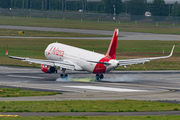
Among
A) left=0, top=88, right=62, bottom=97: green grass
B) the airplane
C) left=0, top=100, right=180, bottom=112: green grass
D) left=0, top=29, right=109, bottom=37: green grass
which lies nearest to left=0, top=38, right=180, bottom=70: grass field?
left=0, top=29, right=109, bottom=37: green grass

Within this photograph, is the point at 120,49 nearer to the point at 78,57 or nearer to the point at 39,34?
the point at 39,34

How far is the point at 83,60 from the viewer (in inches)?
2297

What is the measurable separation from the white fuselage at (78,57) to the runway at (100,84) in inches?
86.6

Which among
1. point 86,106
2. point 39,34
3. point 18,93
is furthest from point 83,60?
point 39,34

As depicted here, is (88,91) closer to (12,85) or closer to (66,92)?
(66,92)

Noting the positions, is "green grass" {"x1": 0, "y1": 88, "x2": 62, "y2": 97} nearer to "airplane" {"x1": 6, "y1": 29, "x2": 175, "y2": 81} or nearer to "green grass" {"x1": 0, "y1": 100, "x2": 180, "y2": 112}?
"green grass" {"x1": 0, "y1": 100, "x2": 180, "y2": 112}

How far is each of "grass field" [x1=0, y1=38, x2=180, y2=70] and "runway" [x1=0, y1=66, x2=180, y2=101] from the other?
8.34 meters

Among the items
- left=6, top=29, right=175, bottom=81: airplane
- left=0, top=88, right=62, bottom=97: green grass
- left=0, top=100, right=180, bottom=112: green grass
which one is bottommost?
left=0, top=88, right=62, bottom=97: green grass

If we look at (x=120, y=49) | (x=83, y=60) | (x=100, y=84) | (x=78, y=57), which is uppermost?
(x=78, y=57)

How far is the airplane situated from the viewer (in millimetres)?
54781

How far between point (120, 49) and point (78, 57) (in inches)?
1722

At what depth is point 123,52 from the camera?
313 feet

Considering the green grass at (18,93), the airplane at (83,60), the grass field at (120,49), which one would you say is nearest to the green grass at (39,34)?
the grass field at (120,49)

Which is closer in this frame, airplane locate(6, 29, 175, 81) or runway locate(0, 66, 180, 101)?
runway locate(0, 66, 180, 101)
